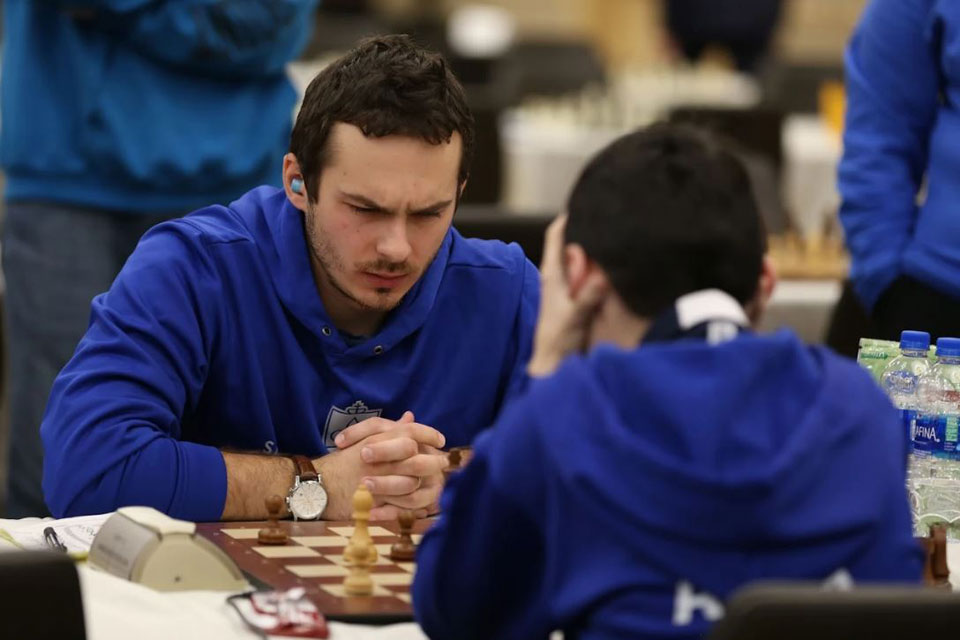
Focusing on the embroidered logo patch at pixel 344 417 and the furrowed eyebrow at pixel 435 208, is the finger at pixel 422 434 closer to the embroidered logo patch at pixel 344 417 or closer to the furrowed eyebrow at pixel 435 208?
the embroidered logo patch at pixel 344 417

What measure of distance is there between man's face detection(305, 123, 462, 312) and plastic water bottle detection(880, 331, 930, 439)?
0.71 m

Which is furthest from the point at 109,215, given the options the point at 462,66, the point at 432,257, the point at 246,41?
the point at 462,66

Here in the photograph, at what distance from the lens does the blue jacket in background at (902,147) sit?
10.7 feet

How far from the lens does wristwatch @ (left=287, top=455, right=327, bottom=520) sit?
7.92ft

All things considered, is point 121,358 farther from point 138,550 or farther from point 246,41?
point 246,41

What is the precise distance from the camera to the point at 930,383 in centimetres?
262

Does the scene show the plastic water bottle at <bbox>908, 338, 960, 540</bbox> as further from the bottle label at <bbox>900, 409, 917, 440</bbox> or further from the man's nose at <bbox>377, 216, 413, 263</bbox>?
the man's nose at <bbox>377, 216, 413, 263</bbox>

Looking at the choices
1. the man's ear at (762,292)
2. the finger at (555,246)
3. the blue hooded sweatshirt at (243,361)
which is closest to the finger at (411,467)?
the blue hooded sweatshirt at (243,361)

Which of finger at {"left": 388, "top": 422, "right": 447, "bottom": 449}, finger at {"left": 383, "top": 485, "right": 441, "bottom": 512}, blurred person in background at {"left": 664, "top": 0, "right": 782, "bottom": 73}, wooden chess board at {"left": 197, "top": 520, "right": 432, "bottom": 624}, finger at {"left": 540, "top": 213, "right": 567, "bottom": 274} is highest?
blurred person in background at {"left": 664, "top": 0, "right": 782, "bottom": 73}

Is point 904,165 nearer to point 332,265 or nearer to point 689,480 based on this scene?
point 332,265

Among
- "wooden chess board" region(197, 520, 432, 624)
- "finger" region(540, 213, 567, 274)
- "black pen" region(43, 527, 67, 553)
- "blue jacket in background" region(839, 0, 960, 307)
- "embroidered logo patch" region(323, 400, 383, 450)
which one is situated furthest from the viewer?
"blue jacket in background" region(839, 0, 960, 307)

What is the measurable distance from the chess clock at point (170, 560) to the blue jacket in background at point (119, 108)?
1.69 metres

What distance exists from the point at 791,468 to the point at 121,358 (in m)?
1.19

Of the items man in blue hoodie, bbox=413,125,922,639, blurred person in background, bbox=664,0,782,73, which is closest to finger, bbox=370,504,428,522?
man in blue hoodie, bbox=413,125,922,639
